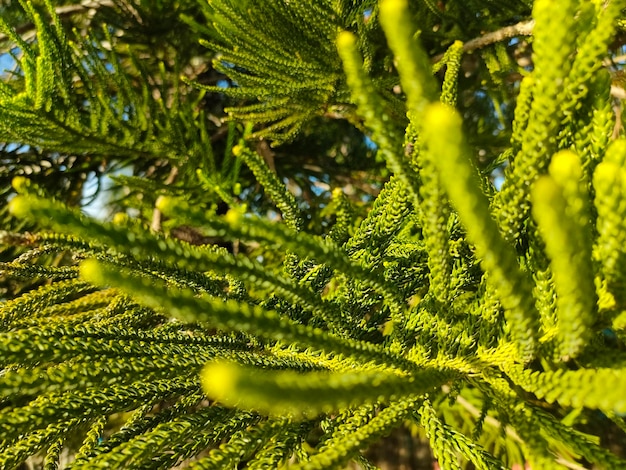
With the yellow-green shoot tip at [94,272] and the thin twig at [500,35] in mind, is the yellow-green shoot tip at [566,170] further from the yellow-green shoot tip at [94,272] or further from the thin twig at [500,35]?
the thin twig at [500,35]

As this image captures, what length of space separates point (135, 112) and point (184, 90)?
1.91 feet

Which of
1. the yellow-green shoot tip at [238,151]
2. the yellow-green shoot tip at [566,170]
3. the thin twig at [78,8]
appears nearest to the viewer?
the yellow-green shoot tip at [566,170]

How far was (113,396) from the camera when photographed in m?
0.68

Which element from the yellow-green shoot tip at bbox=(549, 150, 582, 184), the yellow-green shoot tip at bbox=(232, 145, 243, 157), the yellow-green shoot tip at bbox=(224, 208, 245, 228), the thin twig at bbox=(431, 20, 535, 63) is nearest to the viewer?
the yellow-green shoot tip at bbox=(549, 150, 582, 184)

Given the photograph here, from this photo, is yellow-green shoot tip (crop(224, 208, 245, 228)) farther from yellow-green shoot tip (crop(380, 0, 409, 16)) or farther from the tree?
yellow-green shoot tip (crop(380, 0, 409, 16))

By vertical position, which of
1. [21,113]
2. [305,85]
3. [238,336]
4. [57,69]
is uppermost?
[57,69]

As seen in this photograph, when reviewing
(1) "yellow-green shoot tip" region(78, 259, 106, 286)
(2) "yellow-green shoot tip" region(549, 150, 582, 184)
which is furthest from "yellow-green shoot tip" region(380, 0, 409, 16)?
(1) "yellow-green shoot tip" region(78, 259, 106, 286)

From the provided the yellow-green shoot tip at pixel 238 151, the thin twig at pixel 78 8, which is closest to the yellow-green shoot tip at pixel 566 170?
the yellow-green shoot tip at pixel 238 151

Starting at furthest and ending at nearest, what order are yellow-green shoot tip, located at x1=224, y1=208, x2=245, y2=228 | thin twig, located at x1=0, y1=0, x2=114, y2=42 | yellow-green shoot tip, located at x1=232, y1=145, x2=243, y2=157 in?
1. thin twig, located at x1=0, y1=0, x2=114, y2=42
2. yellow-green shoot tip, located at x1=232, y1=145, x2=243, y2=157
3. yellow-green shoot tip, located at x1=224, y1=208, x2=245, y2=228

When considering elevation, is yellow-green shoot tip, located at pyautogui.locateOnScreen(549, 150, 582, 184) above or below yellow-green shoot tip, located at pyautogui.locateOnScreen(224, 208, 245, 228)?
below

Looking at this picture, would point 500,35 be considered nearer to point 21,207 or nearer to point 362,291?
point 362,291

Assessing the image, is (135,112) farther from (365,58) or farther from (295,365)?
(295,365)

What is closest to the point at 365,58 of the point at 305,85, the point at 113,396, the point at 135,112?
the point at 305,85

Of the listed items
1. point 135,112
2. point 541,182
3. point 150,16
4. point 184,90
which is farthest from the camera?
point 184,90
